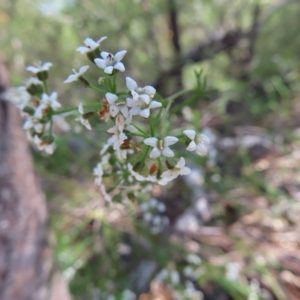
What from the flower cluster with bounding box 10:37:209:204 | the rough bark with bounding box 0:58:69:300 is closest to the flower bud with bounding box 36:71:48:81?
the flower cluster with bounding box 10:37:209:204

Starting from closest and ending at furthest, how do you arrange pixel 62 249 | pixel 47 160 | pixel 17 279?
1. pixel 17 279
2. pixel 62 249
3. pixel 47 160

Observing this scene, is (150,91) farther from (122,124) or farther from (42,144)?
(42,144)

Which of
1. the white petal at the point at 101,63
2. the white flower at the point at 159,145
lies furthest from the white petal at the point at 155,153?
the white petal at the point at 101,63

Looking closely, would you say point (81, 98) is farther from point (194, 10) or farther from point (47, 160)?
point (194, 10)

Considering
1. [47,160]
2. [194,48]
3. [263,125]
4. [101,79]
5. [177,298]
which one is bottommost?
[177,298]

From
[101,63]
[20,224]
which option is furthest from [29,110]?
[20,224]

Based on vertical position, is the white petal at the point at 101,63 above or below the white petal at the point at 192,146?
above

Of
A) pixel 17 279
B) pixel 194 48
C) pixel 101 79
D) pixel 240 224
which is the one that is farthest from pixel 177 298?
pixel 194 48

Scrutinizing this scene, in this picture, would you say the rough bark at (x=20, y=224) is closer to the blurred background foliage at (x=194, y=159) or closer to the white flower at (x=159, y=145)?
the blurred background foliage at (x=194, y=159)
